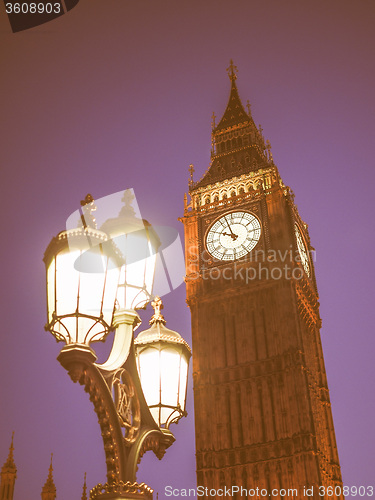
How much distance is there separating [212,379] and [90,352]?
113 feet

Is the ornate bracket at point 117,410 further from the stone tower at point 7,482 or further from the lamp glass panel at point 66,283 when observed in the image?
the stone tower at point 7,482

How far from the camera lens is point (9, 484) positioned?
3091 centimetres

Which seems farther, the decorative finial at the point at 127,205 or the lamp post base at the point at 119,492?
the decorative finial at the point at 127,205

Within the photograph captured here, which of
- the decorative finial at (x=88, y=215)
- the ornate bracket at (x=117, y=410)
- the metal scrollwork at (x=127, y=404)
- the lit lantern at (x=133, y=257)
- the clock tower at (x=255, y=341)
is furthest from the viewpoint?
the clock tower at (x=255, y=341)

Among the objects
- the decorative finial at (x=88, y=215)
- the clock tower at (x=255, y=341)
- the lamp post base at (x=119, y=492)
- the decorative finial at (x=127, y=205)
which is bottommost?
the lamp post base at (x=119, y=492)

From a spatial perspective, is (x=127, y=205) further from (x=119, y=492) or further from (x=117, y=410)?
(x=119, y=492)

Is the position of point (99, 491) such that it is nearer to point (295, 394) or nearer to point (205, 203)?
point (295, 394)

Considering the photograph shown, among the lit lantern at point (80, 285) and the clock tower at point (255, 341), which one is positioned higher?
the clock tower at point (255, 341)

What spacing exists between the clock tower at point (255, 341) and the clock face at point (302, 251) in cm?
17

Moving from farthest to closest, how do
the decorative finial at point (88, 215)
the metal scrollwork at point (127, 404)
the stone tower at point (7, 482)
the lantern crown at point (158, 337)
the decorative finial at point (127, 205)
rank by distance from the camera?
1. the stone tower at point (7, 482)
2. the lantern crown at point (158, 337)
3. the decorative finial at point (127, 205)
4. the decorative finial at point (88, 215)
5. the metal scrollwork at point (127, 404)

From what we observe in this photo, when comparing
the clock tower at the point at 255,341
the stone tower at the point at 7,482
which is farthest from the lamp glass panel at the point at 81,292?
the clock tower at the point at 255,341

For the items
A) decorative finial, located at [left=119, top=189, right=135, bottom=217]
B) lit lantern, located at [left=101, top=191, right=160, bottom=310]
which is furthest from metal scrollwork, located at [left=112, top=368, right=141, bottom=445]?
decorative finial, located at [left=119, top=189, right=135, bottom=217]

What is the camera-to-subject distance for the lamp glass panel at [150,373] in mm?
7086

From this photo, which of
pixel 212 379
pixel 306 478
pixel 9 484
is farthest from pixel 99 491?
pixel 212 379
